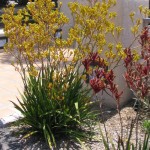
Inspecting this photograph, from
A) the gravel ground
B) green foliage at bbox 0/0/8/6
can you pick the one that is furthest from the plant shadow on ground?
green foliage at bbox 0/0/8/6

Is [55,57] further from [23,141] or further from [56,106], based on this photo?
[23,141]

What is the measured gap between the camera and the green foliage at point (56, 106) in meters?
4.21

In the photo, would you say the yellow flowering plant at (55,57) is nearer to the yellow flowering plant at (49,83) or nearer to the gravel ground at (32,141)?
the yellow flowering plant at (49,83)

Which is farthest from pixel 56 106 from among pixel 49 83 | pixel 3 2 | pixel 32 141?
pixel 3 2

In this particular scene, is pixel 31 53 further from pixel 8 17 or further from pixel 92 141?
pixel 92 141

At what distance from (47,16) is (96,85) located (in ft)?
5.66

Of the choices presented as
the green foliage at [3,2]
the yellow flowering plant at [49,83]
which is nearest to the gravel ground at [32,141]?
the yellow flowering plant at [49,83]

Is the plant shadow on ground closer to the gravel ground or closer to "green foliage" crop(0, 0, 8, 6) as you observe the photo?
the gravel ground

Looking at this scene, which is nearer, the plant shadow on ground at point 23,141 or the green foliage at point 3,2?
the plant shadow on ground at point 23,141

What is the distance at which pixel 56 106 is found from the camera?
4254 millimetres

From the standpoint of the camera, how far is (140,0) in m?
5.15

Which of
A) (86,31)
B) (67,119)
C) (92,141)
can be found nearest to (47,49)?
(86,31)

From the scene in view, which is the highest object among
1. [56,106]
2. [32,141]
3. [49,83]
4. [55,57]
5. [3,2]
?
[55,57]

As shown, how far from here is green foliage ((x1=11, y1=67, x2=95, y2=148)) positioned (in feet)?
13.8
